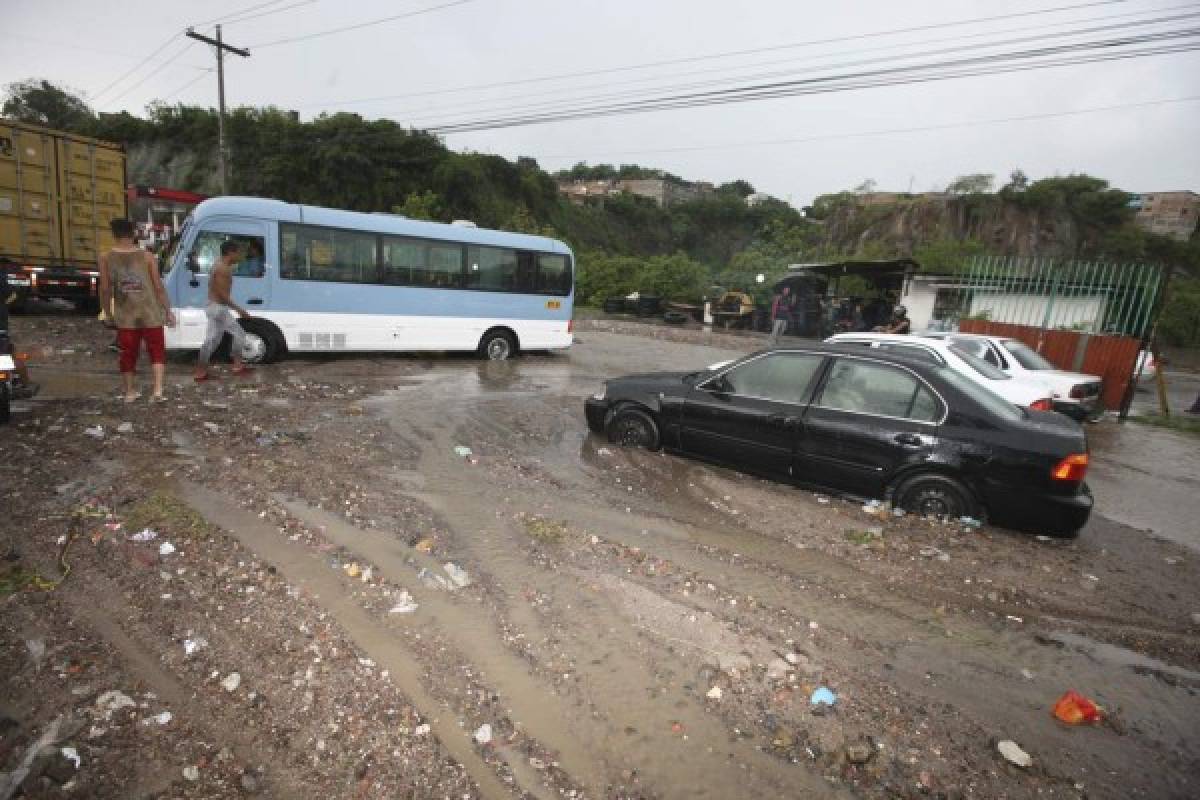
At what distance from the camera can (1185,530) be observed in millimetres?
5977

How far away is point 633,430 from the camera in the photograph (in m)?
6.57

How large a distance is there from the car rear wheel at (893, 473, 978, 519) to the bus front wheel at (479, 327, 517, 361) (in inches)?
356

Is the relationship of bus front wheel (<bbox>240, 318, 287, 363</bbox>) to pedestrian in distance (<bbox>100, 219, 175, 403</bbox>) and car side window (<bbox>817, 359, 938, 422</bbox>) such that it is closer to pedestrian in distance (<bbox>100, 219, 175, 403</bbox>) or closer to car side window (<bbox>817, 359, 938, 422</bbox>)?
pedestrian in distance (<bbox>100, 219, 175, 403</bbox>)

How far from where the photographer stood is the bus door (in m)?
9.13

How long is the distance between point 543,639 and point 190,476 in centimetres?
351

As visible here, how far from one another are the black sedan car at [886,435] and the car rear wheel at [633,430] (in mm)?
185

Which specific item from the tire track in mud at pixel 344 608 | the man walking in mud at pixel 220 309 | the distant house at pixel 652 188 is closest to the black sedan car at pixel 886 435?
the tire track in mud at pixel 344 608

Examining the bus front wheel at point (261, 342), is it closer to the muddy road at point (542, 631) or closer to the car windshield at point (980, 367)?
the muddy road at point (542, 631)

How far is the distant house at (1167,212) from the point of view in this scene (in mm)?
48241

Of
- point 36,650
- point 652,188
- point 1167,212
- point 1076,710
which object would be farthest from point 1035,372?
point 652,188

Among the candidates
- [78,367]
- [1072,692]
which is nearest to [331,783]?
[1072,692]

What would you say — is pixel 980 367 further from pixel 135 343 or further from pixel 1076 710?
pixel 135 343

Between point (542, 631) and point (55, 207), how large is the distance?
15.5 meters

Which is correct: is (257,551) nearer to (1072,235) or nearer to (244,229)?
(244,229)
